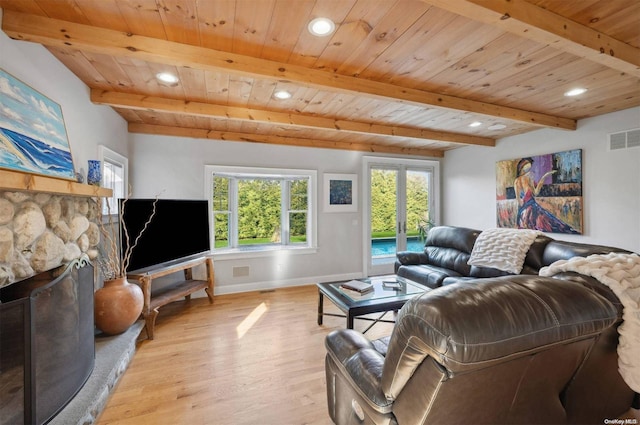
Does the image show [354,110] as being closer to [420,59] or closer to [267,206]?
[420,59]

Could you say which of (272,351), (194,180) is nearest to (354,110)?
(194,180)

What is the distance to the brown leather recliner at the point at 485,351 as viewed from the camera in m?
0.75

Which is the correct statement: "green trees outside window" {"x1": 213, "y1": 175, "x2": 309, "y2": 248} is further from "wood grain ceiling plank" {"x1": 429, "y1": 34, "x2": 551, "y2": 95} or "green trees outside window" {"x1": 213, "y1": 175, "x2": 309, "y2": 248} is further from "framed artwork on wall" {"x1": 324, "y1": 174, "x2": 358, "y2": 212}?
"wood grain ceiling plank" {"x1": 429, "y1": 34, "x2": 551, "y2": 95}

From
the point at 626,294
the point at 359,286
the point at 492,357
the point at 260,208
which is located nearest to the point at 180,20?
the point at 492,357

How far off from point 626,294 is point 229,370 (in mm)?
2453

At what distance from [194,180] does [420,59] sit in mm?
3200

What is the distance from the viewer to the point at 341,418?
1.38 meters

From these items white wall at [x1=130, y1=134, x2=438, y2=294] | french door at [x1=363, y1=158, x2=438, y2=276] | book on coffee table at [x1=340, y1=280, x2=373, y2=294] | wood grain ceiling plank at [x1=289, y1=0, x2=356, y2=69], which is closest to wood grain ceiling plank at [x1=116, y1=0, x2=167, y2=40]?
wood grain ceiling plank at [x1=289, y1=0, x2=356, y2=69]

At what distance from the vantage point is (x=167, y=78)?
7.49ft

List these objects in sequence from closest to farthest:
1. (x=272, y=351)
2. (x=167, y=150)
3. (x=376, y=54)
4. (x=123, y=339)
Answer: (x=376, y=54) < (x=123, y=339) < (x=272, y=351) < (x=167, y=150)

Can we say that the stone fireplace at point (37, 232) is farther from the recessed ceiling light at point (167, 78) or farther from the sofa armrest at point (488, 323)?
the sofa armrest at point (488, 323)

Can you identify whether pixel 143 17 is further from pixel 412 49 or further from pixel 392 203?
pixel 392 203

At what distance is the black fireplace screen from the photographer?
50.8 inches

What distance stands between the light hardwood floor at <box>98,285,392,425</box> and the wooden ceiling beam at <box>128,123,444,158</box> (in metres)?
2.35
